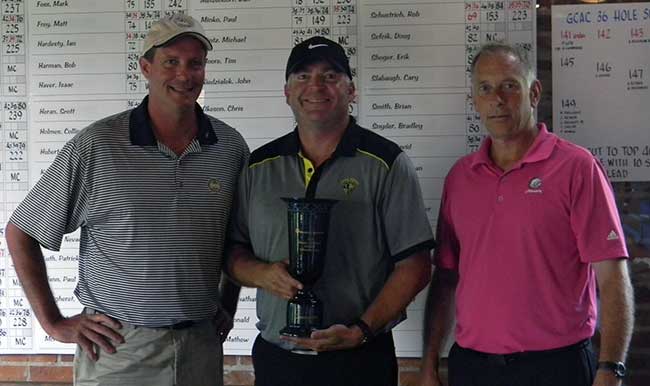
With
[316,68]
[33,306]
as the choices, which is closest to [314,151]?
[316,68]

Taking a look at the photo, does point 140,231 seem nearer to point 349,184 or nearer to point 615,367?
point 349,184

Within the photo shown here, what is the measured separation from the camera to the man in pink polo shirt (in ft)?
6.23

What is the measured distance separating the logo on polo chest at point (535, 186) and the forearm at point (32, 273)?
57.5 inches

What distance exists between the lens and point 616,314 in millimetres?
1896

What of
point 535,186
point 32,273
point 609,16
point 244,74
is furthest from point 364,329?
point 609,16

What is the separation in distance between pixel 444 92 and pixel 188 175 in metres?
1.03

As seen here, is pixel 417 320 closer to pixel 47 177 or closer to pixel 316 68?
pixel 316 68

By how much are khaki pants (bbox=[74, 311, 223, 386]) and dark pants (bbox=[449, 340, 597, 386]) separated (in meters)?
0.87

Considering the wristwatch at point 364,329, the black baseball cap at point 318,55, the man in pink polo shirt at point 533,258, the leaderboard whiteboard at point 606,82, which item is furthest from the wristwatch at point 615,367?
the black baseball cap at point 318,55

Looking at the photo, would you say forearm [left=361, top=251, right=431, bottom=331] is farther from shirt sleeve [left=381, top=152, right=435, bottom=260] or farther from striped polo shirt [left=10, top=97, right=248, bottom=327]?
striped polo shirt [left=10, top=97, right=248, bottom=327]

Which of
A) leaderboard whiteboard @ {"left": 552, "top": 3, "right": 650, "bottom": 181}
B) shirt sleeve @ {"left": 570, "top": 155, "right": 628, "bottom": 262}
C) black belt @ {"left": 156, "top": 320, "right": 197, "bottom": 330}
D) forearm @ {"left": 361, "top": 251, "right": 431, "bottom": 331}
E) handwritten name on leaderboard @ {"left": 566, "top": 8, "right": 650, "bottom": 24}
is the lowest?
black belt @ {"left": 156, "top": 320, "right": 197, "bottom": 330}

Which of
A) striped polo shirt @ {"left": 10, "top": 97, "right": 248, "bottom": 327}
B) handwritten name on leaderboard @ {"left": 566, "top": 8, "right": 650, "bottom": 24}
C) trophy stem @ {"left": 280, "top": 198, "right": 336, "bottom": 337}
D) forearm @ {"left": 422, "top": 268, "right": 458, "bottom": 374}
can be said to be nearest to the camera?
trophy stem @ {"left": 280, "top": 198, "right": 336, "bottom": 337}

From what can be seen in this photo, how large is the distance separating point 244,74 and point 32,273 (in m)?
1.06

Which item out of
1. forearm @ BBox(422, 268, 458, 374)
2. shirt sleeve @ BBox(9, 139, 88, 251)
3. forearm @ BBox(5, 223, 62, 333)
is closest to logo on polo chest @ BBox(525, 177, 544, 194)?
forearm @ BBox(422, 268, 458, 374)
